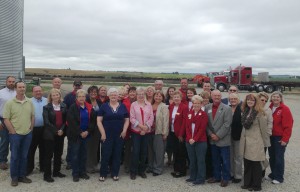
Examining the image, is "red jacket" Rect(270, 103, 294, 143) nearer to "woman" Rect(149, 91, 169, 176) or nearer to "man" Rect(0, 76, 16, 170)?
"woman" Rect(149, 91, 169, 176)

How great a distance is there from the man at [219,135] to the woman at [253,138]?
0.27 meters

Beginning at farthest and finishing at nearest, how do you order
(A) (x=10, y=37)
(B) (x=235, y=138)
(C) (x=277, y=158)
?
(A) (x=10, y=37)
(C) (x=277, y=158)
(B) (x=235, y=138)

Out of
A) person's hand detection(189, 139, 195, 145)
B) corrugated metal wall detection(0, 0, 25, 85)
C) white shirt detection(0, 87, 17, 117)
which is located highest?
corrugated metal wall detection(0, 0, 25, 85)

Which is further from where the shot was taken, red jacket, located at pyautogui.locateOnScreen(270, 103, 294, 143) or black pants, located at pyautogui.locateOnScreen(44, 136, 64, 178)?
black pants, located at pyautogui.locateOnScreen(44, 136, 64, 178)

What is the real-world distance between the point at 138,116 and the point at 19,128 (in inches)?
83.1

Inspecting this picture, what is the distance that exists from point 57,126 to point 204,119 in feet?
8.70

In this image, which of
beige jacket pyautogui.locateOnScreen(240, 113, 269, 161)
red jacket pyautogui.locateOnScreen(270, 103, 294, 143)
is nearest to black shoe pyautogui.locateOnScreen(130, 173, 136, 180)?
beige jacket pyautogui.locateOnScreen(240, 113, 269, 161)

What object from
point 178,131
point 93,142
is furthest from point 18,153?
point 178,131

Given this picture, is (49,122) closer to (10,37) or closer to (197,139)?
(197,139)

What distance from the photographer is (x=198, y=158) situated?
5.67 m

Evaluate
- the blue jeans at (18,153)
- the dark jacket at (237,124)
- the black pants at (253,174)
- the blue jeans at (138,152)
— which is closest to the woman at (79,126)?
the blue jeans at (18,153)

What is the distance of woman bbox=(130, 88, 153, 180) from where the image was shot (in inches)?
231

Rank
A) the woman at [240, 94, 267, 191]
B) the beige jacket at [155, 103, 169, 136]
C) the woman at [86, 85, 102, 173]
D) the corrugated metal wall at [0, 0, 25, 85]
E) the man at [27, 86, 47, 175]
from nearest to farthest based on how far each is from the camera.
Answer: the woman at [240, 94, 267, 191] → the man at [27, 86, 47, 175] → the beige jacket at [155, 103, 169, 136] → the woman at [86, 85, 102, 173] → the corrugated metal wall at [0, 0, 25, 85]

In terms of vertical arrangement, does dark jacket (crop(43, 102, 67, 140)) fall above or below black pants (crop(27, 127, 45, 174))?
above
